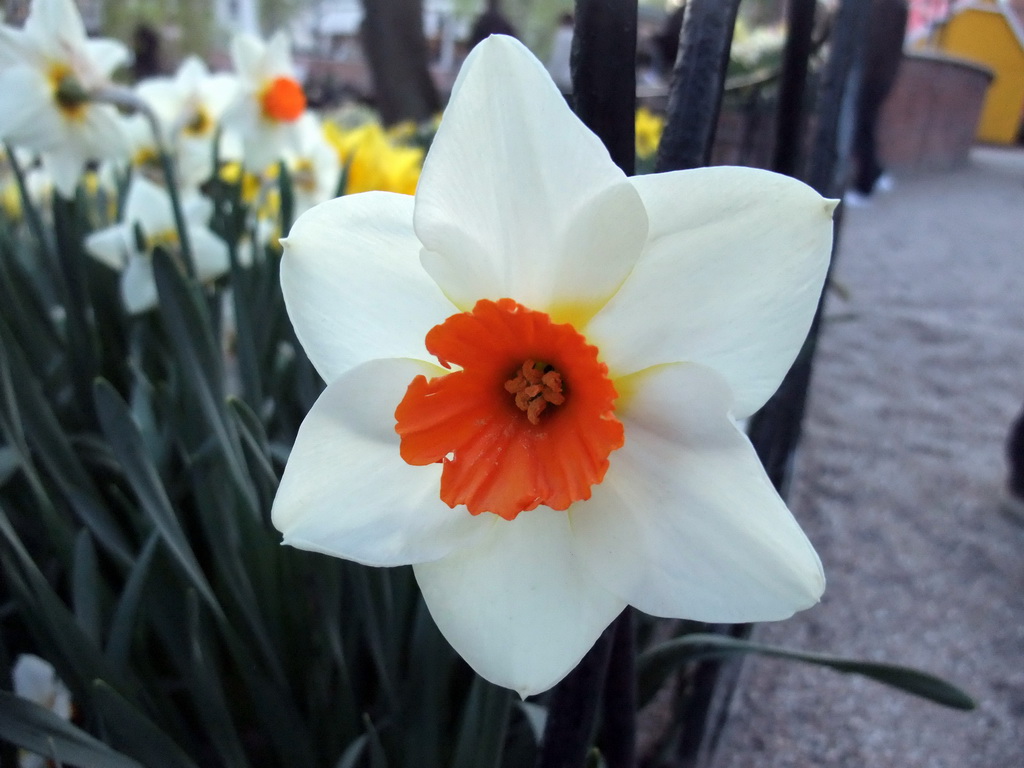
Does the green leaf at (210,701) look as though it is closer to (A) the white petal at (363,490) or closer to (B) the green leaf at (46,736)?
(B) the green leaf at (46,736)

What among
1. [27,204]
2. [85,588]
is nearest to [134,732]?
[85,588]

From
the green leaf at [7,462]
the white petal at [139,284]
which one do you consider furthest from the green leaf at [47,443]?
the white petal at [139,284]

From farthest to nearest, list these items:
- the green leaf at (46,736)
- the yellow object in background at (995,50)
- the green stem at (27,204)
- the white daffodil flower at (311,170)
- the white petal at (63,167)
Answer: the yellow object in background at (995,50) < the white daffodil flower at (311,170) < the white petal at (63,167) < the green stem at (27,204) < the green leaf at (46,736)

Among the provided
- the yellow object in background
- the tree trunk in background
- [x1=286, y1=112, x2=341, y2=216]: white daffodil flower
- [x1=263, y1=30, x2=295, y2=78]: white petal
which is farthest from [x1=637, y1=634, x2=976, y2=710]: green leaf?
the yellow object in background

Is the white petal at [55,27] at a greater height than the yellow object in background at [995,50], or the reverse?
the white petal at [55,27]

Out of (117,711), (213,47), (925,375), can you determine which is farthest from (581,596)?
(213,47)

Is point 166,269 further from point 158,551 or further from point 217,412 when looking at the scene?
point 158,551

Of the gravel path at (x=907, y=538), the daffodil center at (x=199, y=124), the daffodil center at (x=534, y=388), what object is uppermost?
the daffodil center at (x=534, y=388)

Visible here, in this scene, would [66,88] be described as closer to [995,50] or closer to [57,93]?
[57,93]
